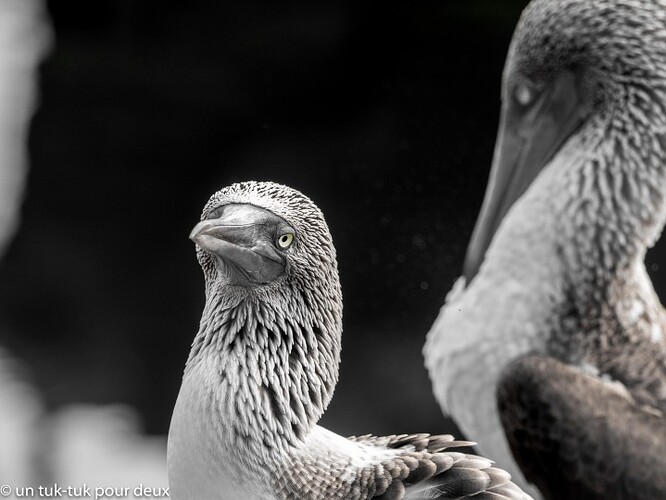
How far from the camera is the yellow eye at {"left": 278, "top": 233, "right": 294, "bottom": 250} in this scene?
1.42m

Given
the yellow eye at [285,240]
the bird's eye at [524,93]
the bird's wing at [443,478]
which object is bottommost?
the bird's wing at [443,478]

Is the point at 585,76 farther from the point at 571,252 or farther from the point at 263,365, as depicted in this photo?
the point at 263,365

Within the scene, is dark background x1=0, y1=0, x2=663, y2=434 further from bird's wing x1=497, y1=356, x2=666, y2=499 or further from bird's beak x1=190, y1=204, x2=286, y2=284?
bird's wing x1=497, y1=356, x2=666, y2=499

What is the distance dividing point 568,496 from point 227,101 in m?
1.71

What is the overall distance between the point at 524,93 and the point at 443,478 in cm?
64

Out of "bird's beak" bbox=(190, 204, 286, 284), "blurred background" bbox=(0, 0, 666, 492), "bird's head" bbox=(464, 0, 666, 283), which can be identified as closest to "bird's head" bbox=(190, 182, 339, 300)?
"bird's beak" bbox=(190, 204, 286, 284)

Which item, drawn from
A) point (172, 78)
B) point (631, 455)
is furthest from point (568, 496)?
point (172, 78)

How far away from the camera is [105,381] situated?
9.53ft

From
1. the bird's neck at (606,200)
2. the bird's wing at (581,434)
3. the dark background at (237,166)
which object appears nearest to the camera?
the bird's wing at (581,434)

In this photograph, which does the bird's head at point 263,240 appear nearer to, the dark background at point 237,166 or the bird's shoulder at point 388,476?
the bird's shoulder at point 388,476

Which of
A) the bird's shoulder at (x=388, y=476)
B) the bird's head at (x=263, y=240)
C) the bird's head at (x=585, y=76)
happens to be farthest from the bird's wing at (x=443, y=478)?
the bird's head at (x=585, y=76)

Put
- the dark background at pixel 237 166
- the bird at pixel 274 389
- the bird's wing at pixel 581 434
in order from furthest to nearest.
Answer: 1. the dark background at pixel 237 166
2. the bird at pixel 274 389
3. the bird's wing at pixel 581 434

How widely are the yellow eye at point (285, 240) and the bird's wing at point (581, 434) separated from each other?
1.34ft

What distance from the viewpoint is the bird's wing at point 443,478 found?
146 centimetres
